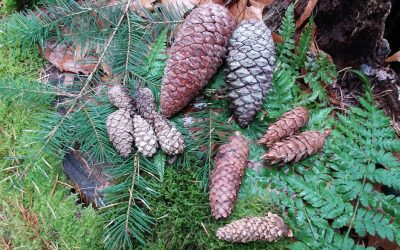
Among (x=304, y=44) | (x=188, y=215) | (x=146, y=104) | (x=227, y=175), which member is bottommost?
(x=188, y=215)

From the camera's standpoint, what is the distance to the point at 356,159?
4.60 feet

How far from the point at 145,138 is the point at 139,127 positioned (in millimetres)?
50

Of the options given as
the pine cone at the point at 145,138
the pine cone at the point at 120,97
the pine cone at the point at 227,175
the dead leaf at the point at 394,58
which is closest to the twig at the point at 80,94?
the pine cone at the point at 120,97

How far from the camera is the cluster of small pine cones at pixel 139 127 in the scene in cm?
142

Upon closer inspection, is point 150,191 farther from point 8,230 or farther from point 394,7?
point 394,7

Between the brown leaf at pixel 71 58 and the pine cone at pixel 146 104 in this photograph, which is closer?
the pine cone at pixel 146 104

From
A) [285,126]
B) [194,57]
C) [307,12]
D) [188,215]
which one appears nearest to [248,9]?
[307,12]

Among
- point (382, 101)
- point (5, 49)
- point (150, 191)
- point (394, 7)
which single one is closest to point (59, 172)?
point (150, 191)

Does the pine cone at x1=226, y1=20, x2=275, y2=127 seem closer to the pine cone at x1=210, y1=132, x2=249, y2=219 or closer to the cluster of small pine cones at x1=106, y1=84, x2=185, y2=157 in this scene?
the pine cone at x1=210, y1=132, x2=249, y2=219

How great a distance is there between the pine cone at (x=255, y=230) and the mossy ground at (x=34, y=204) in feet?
1.44

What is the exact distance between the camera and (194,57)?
1.48m

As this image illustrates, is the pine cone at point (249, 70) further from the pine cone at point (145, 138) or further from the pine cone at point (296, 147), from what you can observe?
the pine cone at point (145, 138)

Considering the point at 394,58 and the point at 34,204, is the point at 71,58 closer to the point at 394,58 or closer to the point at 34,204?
the point at 34,204

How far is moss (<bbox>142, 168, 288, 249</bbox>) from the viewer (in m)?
1.33
